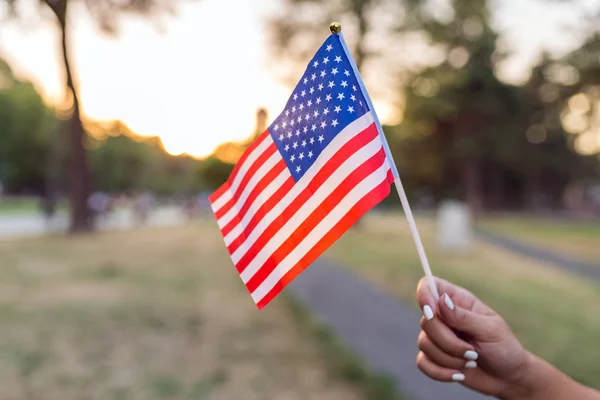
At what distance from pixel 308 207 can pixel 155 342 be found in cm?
412

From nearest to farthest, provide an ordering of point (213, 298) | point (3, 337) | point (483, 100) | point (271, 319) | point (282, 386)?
point (282, 386)
point (3, 337)
point (271, 319)
point (213, 298)
point (483, 100)

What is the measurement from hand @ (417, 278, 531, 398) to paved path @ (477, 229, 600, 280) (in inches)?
451

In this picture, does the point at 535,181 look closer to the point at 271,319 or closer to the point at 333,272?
the point at 333,272

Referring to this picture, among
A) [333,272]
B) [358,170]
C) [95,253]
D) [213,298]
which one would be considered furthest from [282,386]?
[95,253]

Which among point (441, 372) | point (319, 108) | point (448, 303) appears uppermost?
point (319, 108)

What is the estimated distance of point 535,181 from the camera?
46.4 m

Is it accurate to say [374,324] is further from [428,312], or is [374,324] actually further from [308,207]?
[428,312]

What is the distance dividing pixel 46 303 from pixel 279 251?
612 cm

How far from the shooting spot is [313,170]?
2.38 metres

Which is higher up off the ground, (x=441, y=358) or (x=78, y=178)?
(x=78, y=178)

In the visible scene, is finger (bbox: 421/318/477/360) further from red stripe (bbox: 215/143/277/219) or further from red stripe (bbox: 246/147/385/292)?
red stripe (bbox: 215/143/277/219)

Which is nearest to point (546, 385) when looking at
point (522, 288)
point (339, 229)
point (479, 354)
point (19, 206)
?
point (479, 354)

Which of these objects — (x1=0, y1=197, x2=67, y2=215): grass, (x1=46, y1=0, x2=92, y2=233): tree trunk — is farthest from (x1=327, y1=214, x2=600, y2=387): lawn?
(x1=0, y1=197, x2=67, y2=215): grass

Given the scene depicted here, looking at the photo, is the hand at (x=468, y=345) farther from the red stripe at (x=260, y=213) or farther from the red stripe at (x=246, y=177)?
the red stripe at (x=246, y=177)
